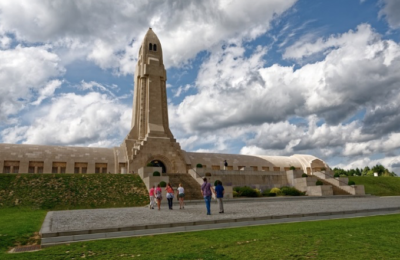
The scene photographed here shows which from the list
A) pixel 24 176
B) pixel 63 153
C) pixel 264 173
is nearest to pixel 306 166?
pixel 264 173

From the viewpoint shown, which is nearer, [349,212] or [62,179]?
[349,212]

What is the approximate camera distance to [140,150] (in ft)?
132

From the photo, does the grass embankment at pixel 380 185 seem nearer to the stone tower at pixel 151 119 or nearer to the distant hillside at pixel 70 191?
the stone tower at pixel 151 119

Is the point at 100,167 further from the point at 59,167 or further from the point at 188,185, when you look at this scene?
the point at 188,185

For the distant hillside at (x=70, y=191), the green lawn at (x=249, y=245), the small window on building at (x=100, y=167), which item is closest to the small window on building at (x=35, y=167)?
the small window on building at (x=100, y=167)

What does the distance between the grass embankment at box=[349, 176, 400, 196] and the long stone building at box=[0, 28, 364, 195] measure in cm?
841

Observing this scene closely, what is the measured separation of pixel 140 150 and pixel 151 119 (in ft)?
19.5

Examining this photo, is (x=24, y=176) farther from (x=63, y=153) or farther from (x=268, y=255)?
(x=268, y=255)

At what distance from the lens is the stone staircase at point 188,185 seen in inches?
1022

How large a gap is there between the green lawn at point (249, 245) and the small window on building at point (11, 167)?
35089 millimetres

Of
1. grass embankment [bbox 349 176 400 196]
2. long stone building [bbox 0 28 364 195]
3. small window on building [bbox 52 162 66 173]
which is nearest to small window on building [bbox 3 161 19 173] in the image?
long stone building [bbox 0 28 364 195]

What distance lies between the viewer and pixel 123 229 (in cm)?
979

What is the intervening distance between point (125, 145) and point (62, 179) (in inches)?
665

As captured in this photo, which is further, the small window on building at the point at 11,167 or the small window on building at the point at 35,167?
the small window on building at the point at 35,167
